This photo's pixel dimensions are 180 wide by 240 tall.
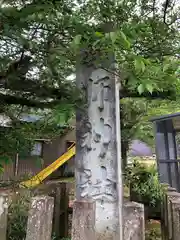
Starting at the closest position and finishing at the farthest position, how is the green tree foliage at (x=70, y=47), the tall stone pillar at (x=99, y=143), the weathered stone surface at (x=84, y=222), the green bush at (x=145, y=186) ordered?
the weathered stone surface at (x=84, y=222)
the green tree foliage at (x=70, y=47)
the tall stone pillar at (x=99, y=143)
the green bush at (x=145, y=186)

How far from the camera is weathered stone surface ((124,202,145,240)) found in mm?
1118

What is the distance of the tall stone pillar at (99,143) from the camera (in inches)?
72.4

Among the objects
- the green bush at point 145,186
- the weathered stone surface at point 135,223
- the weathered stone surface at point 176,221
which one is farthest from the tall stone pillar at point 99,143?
the green bush at point 145,186

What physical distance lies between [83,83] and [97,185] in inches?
35.3

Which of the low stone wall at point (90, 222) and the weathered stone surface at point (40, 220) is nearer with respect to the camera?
the low stone wall at point (90, 222)

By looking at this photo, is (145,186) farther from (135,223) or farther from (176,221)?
(135,223)

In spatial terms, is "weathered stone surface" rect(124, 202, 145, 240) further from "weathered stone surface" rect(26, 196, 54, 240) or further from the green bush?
the green bush

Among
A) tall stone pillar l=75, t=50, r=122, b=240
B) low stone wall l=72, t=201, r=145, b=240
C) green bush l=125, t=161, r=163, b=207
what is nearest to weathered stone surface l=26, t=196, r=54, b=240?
low stone wall l=72, t=201, r=145, b=240

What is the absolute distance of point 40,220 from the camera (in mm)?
1260

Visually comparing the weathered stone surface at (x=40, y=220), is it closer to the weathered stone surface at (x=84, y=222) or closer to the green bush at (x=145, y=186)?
the weathered stone surface at (x=84, y=222)

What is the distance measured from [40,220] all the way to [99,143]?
88 centimetres

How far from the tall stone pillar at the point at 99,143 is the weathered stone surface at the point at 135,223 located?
0.65 meters

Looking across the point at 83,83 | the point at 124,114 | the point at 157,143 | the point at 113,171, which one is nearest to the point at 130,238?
the point at 113,171

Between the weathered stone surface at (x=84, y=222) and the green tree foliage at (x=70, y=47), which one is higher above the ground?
the green tree foliage at (x=70, y=47)
